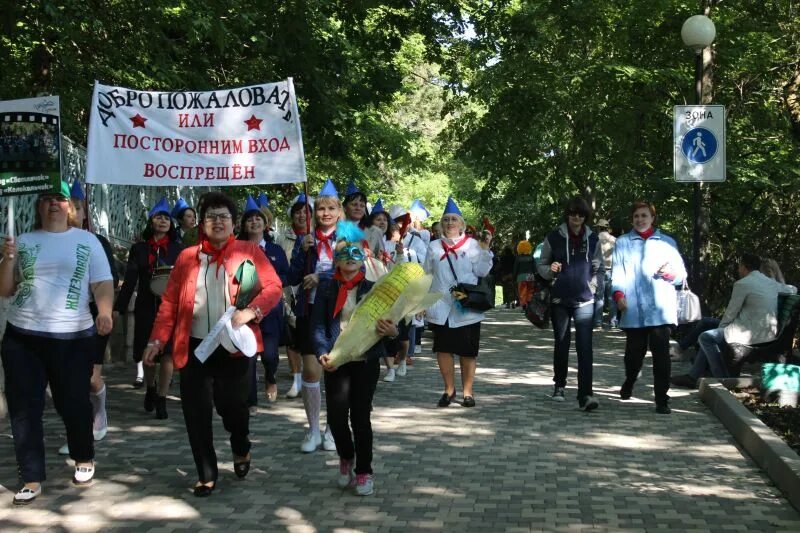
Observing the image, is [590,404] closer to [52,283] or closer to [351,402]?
[351,402]

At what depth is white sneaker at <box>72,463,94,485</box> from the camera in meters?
7.48

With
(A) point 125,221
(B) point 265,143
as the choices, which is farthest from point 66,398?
(A) point 125,221

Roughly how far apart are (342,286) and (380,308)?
1.49 feet

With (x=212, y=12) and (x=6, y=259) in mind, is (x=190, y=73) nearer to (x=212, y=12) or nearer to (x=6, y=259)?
(x=212, y=12)

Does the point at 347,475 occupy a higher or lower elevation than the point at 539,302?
lower

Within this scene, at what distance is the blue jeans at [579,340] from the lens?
11.0 m

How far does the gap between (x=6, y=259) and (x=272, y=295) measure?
153 centimetres

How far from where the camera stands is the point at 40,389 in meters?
7.32

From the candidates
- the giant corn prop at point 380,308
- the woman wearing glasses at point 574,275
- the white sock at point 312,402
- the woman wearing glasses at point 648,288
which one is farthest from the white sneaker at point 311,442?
the woman wearing glasses at point 648,288

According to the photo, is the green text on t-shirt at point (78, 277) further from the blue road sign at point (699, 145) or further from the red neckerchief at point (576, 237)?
the blue road sign at point (699, 145)

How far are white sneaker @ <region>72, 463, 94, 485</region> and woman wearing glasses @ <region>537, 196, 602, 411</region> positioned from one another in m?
4.88

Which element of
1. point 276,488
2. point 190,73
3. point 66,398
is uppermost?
point 190,73

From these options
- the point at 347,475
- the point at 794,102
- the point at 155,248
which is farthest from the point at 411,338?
the point at 347,475

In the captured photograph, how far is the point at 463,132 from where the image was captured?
31.8m
